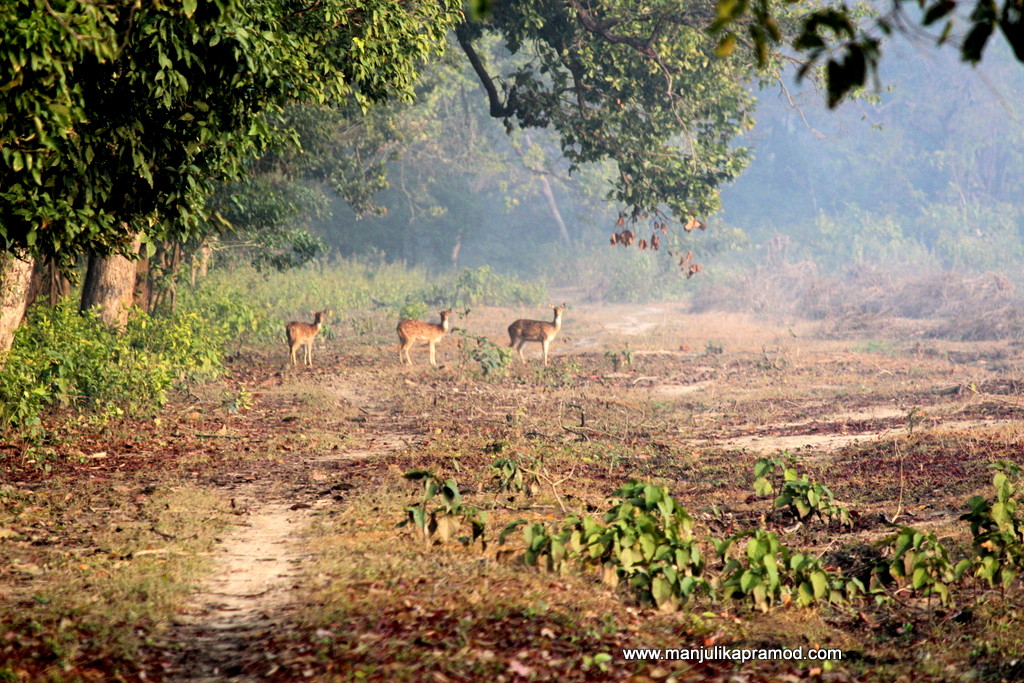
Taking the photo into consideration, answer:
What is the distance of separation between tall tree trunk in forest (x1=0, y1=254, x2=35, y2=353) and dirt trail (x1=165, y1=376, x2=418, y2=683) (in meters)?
3.58


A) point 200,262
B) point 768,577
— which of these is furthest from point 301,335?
point 768,577

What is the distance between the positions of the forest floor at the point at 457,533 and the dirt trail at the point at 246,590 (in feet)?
0.07

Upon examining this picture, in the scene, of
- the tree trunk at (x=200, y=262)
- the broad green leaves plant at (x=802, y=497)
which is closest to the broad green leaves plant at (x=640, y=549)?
the broad green leaves plant at (x=802, y=497)

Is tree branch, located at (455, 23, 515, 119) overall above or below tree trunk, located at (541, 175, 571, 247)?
below

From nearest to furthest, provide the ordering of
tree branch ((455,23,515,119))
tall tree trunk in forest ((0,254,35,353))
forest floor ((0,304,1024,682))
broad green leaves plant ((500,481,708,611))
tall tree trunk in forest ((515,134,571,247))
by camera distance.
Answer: forest floor ((0,304,1024,682)) < broad green leaves plant ((500,481,708,611)) < tall tree trunk in forest ((0,254,35,353)) < tree branch ((455,23,515,119)) < tall tree trunk in forest ((515,134,571,247))

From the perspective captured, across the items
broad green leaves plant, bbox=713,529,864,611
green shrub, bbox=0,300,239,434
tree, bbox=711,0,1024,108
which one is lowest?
broad green leaves plant, bbox=713,529,864,611

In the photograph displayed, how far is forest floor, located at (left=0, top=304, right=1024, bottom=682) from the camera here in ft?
15.8

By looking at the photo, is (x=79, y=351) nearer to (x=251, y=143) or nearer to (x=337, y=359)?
(x=251, y=143)

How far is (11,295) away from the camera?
10242mm

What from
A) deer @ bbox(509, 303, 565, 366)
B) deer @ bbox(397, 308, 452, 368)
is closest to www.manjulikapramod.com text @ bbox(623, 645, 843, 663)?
deer @ bbox(397, 308, 452, 368)

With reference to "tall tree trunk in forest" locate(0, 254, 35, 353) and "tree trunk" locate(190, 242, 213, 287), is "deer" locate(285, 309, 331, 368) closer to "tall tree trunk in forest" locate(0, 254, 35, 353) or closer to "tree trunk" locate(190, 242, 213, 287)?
"tree trunk" locate(190, 242, 213, 287)

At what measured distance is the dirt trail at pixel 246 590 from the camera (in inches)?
184

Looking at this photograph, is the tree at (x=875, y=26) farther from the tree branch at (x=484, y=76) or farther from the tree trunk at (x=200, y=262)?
the tree trunk at (x=200, y=262)

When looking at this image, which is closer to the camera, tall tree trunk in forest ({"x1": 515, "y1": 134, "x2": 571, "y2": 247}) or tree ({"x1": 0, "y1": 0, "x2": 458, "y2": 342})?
tree ({"x1": 0, "y1": 0, "x2": 458, "y2": 342})
